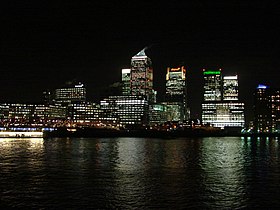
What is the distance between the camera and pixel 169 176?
35.9m

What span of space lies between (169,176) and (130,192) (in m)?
9.18

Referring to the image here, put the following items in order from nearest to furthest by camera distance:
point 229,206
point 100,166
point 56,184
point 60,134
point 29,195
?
1. point 229,206
2. point 29,195
3. point 56,184
4. point 100,166
5. point 60,134

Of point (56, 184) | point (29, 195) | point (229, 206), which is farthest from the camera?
point (56, 184)

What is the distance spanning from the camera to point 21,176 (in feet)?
114

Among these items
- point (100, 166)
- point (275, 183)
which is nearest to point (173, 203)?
point (275, 183)

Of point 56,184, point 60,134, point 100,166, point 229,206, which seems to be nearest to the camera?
point 229,206

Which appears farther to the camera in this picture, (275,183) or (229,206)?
(275,183)

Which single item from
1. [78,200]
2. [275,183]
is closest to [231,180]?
[275,183]

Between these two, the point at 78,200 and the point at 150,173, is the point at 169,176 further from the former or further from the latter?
the point at 78,200

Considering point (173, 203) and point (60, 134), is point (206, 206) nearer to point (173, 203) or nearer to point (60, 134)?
point (173, 203)

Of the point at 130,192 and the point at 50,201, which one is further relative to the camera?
the point at 130,192

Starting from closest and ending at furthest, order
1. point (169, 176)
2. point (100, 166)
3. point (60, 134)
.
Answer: point (169, 176) → point (100, 166) → point (60, 134)

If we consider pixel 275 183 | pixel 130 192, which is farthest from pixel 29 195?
pixel 275 183

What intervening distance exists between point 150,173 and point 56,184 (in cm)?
1076
